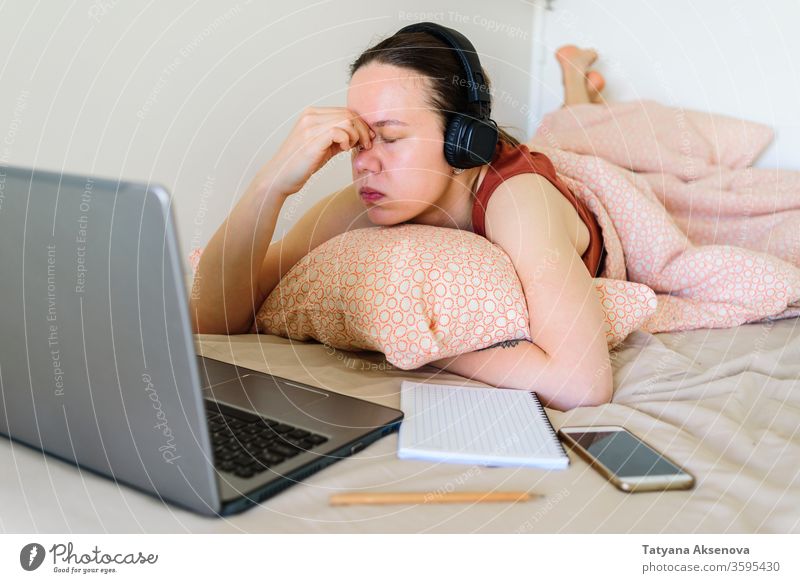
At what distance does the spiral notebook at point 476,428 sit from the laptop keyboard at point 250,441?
0.10 meters

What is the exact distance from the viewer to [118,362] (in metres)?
0.50

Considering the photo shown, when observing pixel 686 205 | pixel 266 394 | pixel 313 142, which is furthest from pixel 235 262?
pixel 686 205

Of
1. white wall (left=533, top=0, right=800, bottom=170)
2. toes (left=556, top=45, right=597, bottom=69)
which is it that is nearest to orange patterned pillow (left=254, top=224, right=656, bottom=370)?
white wall (left=533, top=0, right=800, bottom=170)

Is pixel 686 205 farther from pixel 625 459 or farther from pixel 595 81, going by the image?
pixel 625 459

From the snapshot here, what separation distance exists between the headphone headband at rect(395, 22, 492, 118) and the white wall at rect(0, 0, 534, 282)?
350mm

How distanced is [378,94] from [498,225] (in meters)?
0.26

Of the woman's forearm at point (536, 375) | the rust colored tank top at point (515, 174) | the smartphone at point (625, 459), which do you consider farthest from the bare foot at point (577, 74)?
the smartphone at point (625, 459)

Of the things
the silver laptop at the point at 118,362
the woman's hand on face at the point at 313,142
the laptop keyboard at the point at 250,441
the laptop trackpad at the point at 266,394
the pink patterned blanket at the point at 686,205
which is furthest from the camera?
the pink patterned blanket at the point at 686,205

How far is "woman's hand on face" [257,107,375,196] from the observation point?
0.92 meters

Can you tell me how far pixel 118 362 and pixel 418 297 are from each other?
40 centimetres

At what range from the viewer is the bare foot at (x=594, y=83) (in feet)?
6.58

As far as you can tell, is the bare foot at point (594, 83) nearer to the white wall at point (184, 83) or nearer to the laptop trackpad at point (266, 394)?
the white wall at point (184, 83)

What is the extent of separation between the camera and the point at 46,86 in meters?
1.03

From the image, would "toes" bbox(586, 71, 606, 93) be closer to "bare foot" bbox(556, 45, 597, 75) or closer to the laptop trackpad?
"bare foot" bbox(556, 45, 597, 75)
